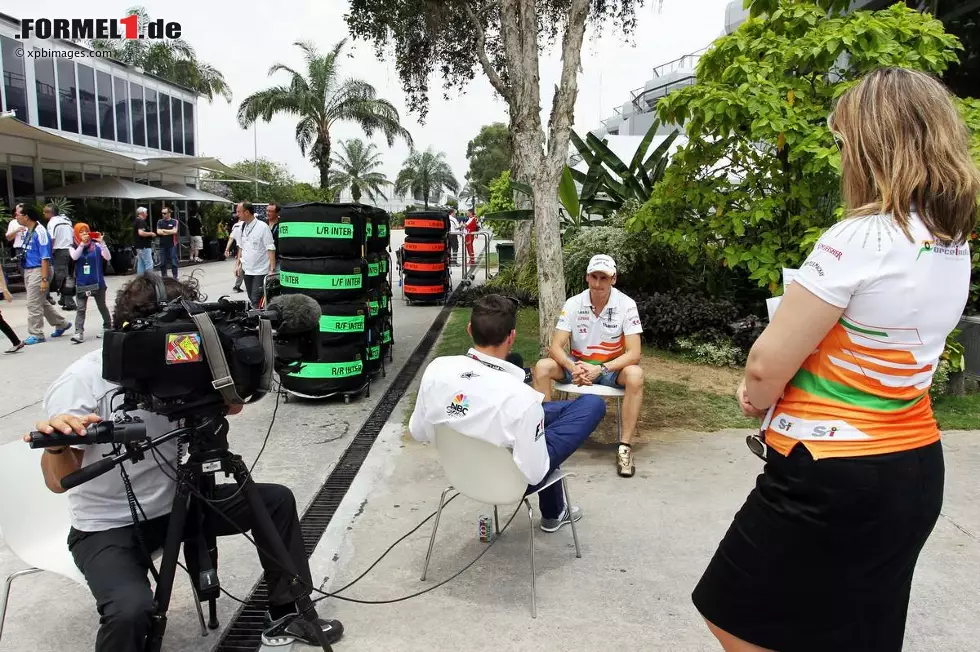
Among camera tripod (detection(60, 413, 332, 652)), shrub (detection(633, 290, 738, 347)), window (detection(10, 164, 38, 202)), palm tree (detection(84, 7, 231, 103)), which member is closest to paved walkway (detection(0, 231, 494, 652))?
camera tripod (detection(60, 413, 332, 652))

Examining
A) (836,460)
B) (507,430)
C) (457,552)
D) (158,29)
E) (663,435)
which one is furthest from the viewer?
(158,29)

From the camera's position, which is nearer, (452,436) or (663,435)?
(452,436)

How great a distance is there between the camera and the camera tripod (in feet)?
7.33

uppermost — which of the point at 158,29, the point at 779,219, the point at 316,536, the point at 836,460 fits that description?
the point at 158,29

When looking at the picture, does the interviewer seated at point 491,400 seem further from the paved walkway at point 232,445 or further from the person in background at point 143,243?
the person in background at point 143,243

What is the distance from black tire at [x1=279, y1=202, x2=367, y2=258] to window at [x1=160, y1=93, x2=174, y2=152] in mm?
25561

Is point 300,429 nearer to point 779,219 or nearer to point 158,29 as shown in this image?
point 779,219

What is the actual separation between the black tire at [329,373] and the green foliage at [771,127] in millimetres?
3592

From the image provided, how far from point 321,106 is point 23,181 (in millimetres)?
14812

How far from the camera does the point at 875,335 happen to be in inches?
59.2

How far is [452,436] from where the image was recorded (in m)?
3.08

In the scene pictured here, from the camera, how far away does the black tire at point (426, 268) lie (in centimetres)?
1309

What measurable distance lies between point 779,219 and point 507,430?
543 cm

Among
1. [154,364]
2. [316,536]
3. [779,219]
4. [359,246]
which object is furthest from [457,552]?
[779,219]
